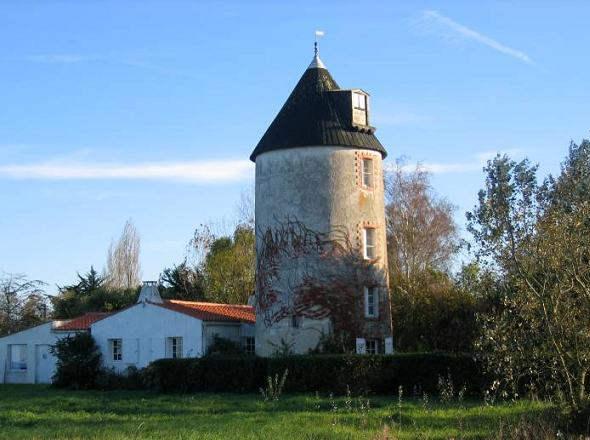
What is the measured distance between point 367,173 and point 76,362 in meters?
16.4

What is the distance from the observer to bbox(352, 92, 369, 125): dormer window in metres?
41.5

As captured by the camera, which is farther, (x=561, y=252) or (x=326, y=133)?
(x=326, y=133)

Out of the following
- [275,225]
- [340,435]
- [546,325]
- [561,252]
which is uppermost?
[275,225]

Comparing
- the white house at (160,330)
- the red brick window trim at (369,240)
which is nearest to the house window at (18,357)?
the white house at (160,330)

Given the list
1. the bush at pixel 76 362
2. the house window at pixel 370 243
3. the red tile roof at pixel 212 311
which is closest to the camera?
the house window at pixel 370 243

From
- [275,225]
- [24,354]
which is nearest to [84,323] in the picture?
[24,354]

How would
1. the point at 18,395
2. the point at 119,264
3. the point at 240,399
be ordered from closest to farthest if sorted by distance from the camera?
the point at 240,399 < the point at 18,395 < the point at 119,264

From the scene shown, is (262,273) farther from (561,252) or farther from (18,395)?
(561,252)

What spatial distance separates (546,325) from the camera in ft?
65.0

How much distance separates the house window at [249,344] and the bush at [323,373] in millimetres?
6472

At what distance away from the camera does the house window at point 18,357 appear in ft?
158

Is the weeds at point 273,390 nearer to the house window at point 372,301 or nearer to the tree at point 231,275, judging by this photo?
the house window at point 372,301

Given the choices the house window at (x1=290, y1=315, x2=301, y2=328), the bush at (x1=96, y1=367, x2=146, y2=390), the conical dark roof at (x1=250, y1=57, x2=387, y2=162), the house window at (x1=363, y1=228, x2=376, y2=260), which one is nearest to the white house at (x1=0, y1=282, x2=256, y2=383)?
the bush at (x1=96, y1=367, x2=146, y2=390)

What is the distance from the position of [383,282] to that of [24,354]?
20.3 meters
